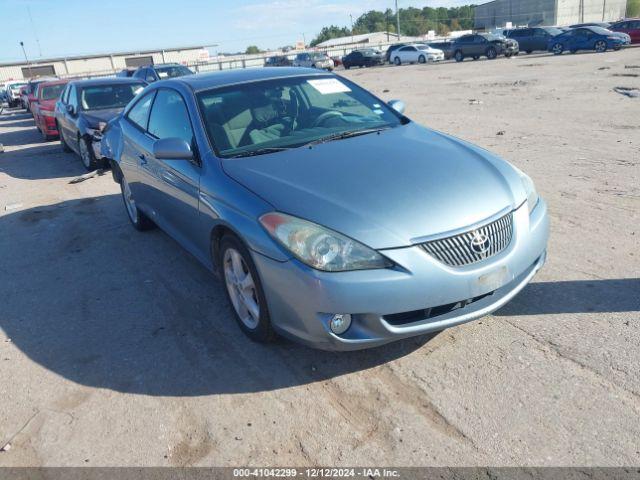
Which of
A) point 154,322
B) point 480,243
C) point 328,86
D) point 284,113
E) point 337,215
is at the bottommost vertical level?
point 154,322

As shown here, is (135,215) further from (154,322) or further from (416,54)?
(416,54)

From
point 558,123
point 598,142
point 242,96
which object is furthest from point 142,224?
point 558,123

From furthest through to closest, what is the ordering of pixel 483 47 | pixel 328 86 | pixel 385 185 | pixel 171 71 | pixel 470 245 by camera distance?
pixel 483 47
pixel 171 71
pixel 328 86
pixel 385 185
pixel 470 245

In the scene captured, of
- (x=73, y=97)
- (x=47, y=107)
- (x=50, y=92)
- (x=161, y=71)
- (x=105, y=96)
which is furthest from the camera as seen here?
(x=161, y=71)

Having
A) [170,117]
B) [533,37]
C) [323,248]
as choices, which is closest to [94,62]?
[533,37]

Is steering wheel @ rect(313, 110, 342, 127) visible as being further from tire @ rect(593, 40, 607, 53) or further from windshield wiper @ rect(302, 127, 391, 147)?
tire @ rect(593, 40, 607, 53)

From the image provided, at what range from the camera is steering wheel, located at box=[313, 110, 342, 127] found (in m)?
4.25

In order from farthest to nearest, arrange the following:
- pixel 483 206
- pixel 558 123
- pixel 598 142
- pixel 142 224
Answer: pixel 558 123 → pixel 598 142 → pixel 142 224 → pixel 483 206

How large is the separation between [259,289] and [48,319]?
2073 mm

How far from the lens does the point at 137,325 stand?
4.00 m

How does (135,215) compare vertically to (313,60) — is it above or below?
above

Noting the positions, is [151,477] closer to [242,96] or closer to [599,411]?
[599,411]

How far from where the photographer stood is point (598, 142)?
8258 mm

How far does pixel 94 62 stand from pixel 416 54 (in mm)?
45338
